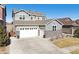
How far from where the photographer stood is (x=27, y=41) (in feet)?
37.1

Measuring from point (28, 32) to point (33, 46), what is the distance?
540 mm

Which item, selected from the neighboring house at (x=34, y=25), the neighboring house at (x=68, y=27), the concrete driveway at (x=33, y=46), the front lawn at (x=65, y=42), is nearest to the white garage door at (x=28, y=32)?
the neighboring house at (x=34, y=25)

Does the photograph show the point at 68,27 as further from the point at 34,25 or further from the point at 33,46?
the point at 33,46

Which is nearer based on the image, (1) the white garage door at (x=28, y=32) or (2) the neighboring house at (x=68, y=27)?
(2) the neighboring house at (x=68, y=27)

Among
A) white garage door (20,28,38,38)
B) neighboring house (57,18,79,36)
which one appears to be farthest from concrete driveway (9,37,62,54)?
neighboring house (57,18,79,36)

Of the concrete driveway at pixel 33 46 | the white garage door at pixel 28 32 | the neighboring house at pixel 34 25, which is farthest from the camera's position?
the white garage door at pixel 28 32

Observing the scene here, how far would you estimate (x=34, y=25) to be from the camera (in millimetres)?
11539

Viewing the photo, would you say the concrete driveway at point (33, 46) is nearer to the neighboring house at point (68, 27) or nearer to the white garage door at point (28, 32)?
the white garage door at point (28, 32)

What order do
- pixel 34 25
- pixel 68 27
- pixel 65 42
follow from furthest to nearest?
pixel 34 25 < pixel 65 42 < pixel 68 27

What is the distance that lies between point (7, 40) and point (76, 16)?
92.7 inches

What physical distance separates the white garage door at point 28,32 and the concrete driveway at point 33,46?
0.51 ft

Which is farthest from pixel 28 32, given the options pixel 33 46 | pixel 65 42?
pixel 65 42

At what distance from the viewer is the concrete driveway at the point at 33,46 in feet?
36.9
